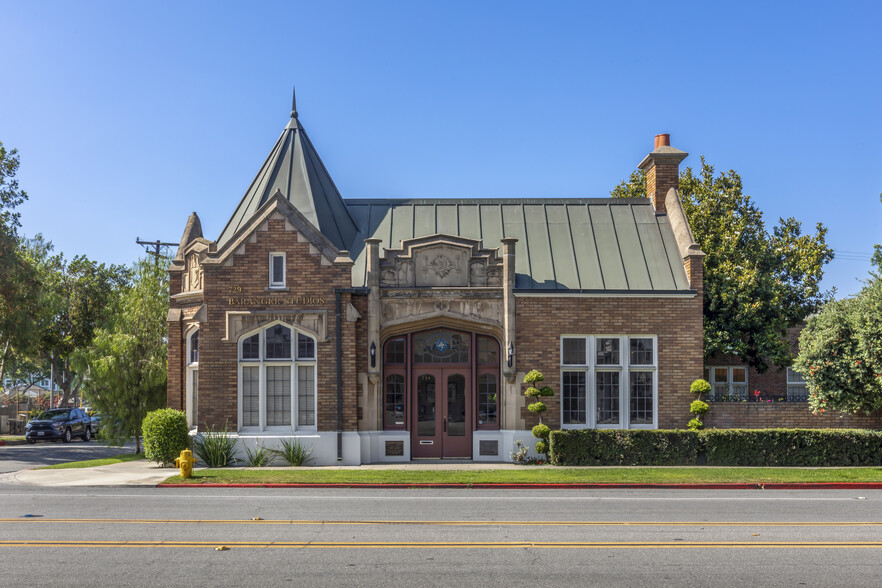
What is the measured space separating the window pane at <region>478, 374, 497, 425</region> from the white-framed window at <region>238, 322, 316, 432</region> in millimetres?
4411

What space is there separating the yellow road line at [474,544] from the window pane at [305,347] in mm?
10888

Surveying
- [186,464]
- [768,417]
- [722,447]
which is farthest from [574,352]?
[186,464]

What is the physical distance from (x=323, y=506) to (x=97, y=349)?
14755mm

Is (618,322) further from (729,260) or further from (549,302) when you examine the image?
(729,260)

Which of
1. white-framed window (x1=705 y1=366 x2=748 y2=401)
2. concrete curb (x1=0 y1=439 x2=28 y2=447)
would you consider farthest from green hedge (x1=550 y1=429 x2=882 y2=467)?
concrete curb (x1=0 y1=439 x2=28 y2=447)

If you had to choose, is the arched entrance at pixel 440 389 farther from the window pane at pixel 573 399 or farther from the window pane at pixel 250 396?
the window pane at pixel 250 396

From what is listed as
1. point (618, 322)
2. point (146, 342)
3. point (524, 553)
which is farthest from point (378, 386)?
point (524, 553)

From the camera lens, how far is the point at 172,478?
18.1m

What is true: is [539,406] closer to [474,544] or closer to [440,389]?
[440,389]

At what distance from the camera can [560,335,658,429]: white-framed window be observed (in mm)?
21906

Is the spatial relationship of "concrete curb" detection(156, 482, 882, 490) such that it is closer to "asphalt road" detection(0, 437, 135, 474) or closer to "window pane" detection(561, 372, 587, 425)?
"window pane" detection(561, 372, 587, 425)

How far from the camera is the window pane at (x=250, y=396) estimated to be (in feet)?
70.0

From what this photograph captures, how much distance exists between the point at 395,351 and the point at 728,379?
523 inches

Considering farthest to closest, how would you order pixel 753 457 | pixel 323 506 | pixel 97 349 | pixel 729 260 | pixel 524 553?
1. pixel 729 260
2. pixel 97 349
3. pixel 753 457
4. pixel 323 506
5. pixel 524 553
